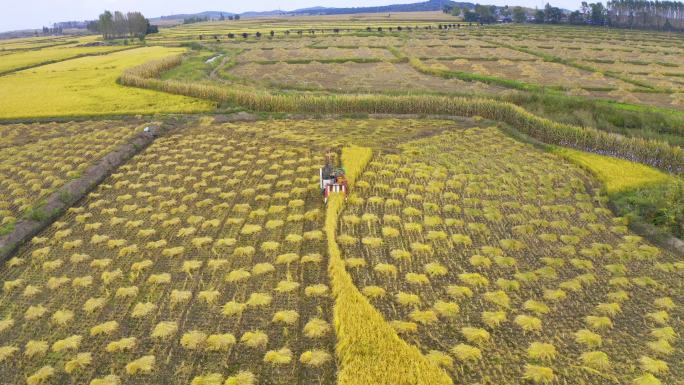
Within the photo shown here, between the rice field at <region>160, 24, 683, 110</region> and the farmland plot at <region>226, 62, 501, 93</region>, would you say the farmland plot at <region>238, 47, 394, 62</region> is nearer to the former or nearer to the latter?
the rice field at <region>160, 24, 683, 110</region>

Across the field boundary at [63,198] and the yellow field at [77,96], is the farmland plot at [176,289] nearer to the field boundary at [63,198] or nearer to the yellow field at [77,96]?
the field boundary at [63,198]

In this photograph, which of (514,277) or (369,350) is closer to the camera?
(369,350)

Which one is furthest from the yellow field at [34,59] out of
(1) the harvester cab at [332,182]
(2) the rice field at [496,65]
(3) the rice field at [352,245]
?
(1) the harvester cab at [332,182]

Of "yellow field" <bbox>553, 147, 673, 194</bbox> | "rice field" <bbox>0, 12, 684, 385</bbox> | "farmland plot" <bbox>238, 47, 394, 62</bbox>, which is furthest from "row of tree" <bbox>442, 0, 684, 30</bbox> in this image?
"yellow field" <bbox>553, 147, 673, 194</bbox>

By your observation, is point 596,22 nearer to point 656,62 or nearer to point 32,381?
point 656,62

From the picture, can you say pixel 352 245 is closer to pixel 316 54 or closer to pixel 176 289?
pixel 176 289

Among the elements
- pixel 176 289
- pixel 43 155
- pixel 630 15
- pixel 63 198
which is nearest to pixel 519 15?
pixel 630 15

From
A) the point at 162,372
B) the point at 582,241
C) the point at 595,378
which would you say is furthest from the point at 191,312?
the point at 582,241
